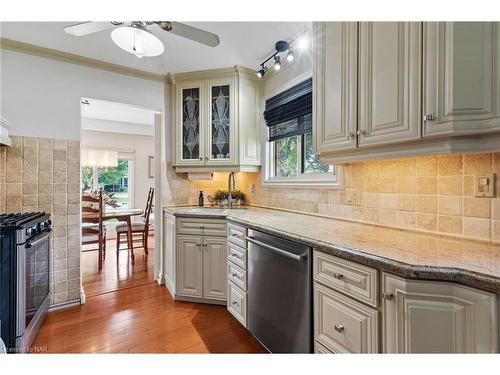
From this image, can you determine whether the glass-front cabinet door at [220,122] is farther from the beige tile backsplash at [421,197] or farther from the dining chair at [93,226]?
the dining chair at [93,226]

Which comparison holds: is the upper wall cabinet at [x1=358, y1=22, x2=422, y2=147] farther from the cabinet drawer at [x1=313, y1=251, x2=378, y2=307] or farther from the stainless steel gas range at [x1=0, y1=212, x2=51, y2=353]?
the stainless steel gas range at [x1=0, y1=212, x2=51, y2=353]

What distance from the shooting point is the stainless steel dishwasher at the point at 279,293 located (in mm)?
1453

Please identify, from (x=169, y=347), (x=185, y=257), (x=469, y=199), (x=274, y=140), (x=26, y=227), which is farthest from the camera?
(x=274, y=140)

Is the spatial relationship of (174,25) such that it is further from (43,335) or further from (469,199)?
(43,335)

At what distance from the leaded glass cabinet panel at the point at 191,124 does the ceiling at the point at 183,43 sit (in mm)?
268

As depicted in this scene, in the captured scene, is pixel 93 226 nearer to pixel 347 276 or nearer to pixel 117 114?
pixel 117 114

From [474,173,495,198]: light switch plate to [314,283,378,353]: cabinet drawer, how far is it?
2.65 feet

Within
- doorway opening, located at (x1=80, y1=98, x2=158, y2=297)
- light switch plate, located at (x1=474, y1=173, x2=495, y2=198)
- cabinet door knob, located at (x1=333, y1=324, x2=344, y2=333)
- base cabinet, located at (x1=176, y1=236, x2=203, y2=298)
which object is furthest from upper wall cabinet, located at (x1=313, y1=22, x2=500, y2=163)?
doorway opening, located at (x1=80, y1=98, x2=158, y2=297)

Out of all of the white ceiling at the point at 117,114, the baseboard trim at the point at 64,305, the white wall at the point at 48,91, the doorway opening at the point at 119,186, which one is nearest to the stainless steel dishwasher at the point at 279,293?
the baseboard trim at the point at 64,305

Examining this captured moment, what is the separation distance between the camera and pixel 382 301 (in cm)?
109

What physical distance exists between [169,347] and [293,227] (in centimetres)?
128

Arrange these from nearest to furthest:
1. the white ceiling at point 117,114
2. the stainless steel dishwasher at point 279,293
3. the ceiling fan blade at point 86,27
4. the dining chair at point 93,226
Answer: the stainless steel dishwasher at point 279,293, the ceiling fan blade at point 86,27, the dining chair at point 93,226, the white ceiling at point 117,114

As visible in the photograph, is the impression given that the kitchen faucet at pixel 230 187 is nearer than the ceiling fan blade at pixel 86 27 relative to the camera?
No
